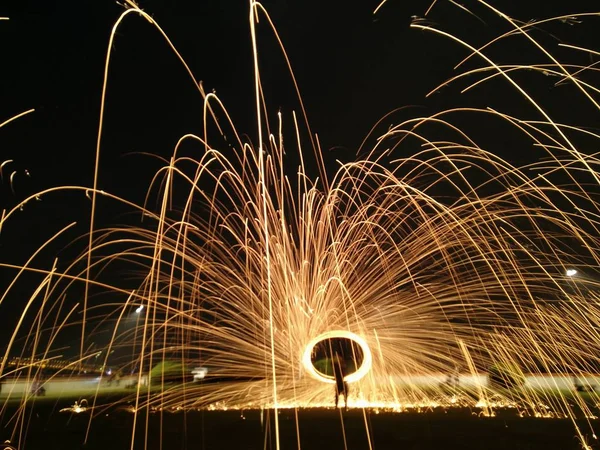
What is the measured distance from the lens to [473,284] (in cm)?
1230

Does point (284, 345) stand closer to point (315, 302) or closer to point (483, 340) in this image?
point (315, 302)

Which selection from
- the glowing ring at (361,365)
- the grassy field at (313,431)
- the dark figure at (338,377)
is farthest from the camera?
the glowing ring at (361,365)

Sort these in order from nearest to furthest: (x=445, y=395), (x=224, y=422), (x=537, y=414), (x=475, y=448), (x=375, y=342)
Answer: (x=475, y=448)
(x=224, y=422)
(x=537, y=414)
(x=375, y=342)
(x=445, y=395)

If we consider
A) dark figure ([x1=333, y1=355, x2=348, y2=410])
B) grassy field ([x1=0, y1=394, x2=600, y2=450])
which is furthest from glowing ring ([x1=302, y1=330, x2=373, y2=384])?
grassy field ([x1=0, y1=394, x2=600, y2=450])

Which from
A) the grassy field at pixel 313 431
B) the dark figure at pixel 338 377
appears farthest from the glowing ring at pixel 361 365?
the grassy field at pixel 313 431

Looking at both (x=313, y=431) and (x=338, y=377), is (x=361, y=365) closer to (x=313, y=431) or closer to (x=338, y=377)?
(x=338, y=377)

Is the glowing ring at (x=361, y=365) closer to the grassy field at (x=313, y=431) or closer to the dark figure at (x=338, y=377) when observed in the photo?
the dark figure at (x=338, y=377)

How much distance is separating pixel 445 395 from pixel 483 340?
240 centimetres

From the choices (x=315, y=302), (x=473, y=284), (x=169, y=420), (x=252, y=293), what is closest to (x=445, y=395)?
(x=473, y=284)

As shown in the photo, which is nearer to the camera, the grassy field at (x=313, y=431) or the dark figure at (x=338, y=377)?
the grassy field at (x=313, y=431)

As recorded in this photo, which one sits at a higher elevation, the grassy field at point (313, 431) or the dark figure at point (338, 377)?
the dark figure at point (338, 377)

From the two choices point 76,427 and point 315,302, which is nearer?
point 76,427

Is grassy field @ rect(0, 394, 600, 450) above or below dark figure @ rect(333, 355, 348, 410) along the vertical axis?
below

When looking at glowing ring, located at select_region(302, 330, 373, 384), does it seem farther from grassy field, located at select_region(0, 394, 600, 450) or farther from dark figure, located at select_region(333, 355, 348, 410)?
grassy field, located at select_region(0, 394, 600, 450)
